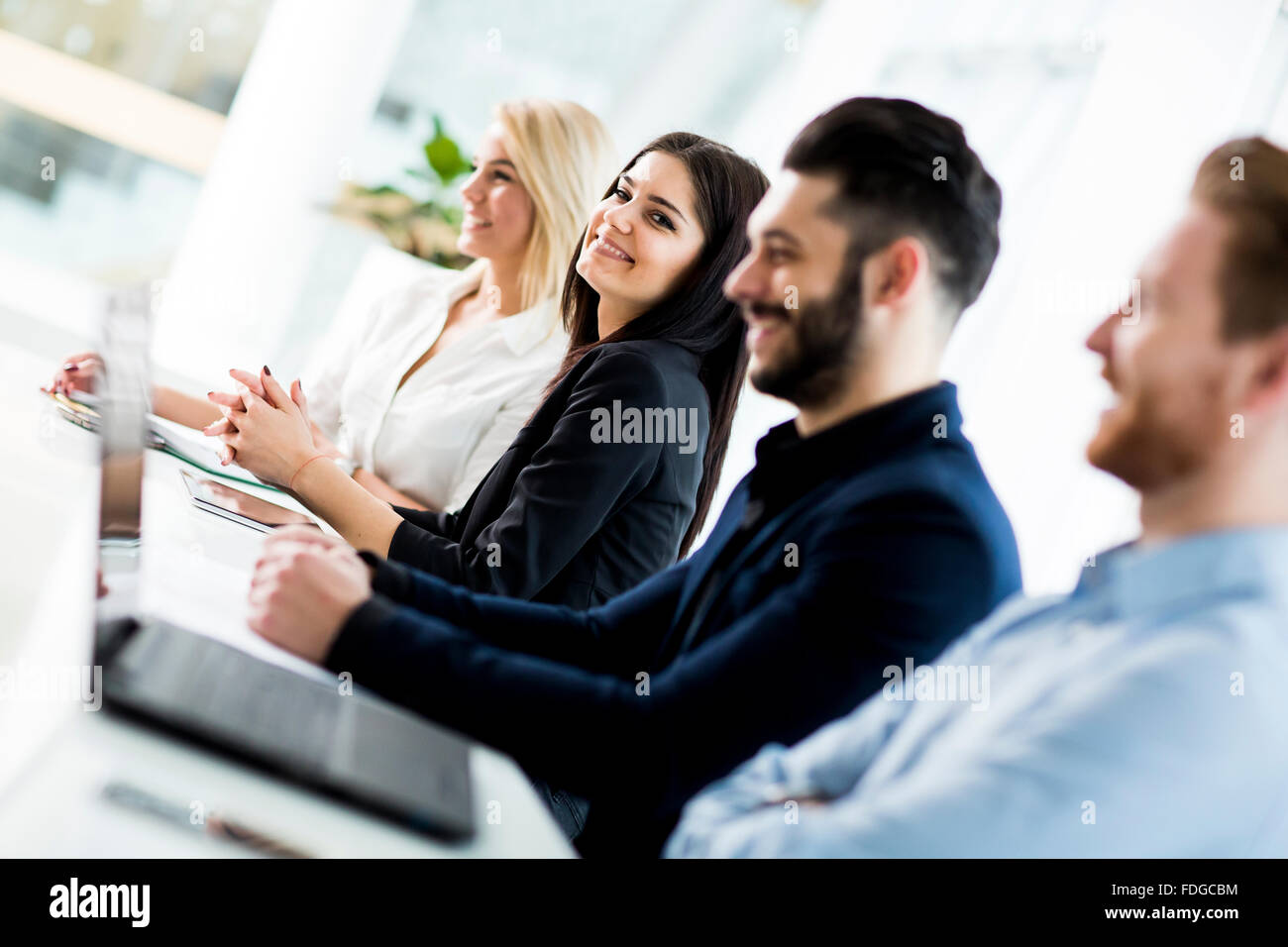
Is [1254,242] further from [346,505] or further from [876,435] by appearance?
[346,505]

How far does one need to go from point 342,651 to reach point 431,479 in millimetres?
1198

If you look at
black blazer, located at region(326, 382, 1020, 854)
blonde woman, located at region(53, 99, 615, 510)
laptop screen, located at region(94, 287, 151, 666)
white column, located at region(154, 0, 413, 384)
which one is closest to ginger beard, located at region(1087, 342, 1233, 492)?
black blazer, located at region(326, 382, 1020, 854)

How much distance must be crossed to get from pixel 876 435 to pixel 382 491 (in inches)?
47.5

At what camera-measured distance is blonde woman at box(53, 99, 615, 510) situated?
7.23ft

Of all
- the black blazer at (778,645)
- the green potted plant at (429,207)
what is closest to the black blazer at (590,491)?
the black blazer at (778,645)

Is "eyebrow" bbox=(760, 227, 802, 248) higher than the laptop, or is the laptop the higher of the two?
"eyebrow" bbox=(760, 227, 802, 248)

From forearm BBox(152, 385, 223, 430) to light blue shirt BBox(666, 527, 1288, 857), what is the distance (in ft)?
5.93

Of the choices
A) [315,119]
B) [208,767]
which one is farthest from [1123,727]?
[315,119]

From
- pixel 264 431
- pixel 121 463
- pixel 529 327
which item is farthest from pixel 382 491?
pixel 121 463

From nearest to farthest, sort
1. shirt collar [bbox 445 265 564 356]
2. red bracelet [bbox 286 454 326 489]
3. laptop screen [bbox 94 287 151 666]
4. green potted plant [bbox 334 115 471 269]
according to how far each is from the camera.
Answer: laptop screen [bbox 94 287 151 666] < red bracelet [bbox 286 454 326 489] < shirt collar [bbox 445 265 564 356] < green potted plant [bbox 334 115 471 269]

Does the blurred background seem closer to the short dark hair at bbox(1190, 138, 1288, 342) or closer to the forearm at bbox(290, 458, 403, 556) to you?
the forearm at bbox(290, 458, 403, 556)

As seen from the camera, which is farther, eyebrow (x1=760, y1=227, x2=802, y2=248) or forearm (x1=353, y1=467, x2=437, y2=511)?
forearm (x1=353, y1=467, x2=437, y2=511)

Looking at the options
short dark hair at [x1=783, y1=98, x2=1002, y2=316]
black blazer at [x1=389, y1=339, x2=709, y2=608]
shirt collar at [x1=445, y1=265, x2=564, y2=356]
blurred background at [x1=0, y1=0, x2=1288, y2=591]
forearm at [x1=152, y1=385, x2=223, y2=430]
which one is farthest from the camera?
blurred background at [x1=0, y1=0, x2=1288, y2=591]
